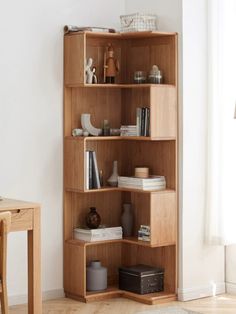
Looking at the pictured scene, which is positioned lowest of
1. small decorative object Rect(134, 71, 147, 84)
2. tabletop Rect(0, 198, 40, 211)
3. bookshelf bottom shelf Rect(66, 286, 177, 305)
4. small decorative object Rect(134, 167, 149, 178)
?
bookshelf bottom shelf Rect(66, 286, 177, 305)

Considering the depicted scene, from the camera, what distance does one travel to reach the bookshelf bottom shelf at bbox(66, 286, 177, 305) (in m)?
5.68

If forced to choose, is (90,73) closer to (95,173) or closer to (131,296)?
(95,173)

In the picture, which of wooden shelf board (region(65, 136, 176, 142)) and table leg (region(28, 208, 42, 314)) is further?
wooden shelf board (region(65, 136, 176, 142))

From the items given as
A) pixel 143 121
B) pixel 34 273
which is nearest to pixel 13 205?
pixel 34 273

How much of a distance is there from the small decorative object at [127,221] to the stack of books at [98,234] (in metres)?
0.08

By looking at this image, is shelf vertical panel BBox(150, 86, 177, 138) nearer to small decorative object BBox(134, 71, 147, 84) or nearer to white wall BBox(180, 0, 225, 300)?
white wall BBox(180, 0, 225, 300)

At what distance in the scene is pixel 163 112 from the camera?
18.6 ft

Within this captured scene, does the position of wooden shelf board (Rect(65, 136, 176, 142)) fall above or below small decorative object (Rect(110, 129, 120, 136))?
below

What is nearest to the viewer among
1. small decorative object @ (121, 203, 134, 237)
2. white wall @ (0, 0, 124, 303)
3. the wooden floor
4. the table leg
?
the table leg

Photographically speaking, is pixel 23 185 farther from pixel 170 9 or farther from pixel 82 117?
pixel 170 9

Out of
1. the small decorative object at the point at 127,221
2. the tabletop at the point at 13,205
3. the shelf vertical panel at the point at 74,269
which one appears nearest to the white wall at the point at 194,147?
the small decorative object at the point at 127,221

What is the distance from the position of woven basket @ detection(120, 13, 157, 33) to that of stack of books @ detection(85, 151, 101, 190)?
95cm

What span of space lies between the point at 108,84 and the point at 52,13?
0.66 meters

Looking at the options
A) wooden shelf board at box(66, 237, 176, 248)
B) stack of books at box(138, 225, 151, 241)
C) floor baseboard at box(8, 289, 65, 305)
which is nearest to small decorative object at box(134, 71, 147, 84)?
stack of books at box(138, 225, 151, 241)
